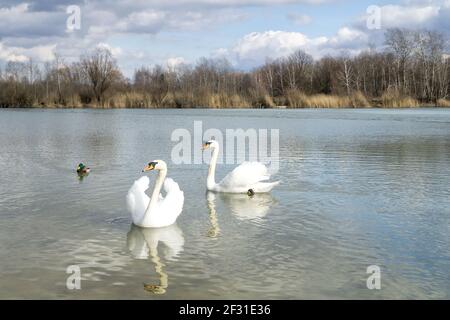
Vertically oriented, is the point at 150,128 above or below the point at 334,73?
below

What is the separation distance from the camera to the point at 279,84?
3115 inches

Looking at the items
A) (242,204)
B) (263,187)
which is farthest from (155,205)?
(263,187)

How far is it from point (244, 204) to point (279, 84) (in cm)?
7037

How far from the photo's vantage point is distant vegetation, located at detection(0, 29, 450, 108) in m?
52.9

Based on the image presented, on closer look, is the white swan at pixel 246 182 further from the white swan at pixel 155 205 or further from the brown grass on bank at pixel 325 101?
the brown grass on bank at pixel 325 101

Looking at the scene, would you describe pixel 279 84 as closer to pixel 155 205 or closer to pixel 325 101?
pixel 325 101

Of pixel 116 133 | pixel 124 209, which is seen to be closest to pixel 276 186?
pixel 124 209

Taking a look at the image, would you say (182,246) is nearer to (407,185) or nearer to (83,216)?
(83,216)

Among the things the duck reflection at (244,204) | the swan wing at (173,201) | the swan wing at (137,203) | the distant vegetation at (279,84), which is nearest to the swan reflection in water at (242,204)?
the duck reflection at (244,204)

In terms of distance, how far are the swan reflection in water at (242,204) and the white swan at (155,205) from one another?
64 cm

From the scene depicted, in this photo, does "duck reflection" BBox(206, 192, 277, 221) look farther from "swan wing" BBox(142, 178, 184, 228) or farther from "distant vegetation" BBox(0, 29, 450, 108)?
"distant vegetation" BBox(0, 29, 450, 108)
